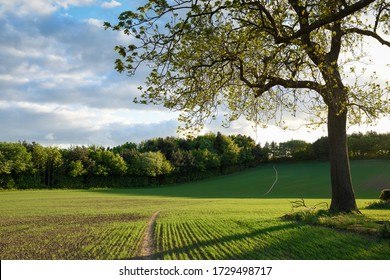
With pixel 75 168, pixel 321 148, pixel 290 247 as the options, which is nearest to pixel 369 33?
pixel 290 247

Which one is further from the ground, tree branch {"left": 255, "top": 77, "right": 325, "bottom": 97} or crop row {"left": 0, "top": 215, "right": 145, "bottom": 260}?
tree branch {"left": 255, "top": 77, "right": 325, "bottom": 97}

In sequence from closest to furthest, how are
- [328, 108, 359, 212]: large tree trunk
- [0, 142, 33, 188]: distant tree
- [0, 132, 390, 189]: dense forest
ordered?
[328, 108, 359, 212]: large tree trunk
[0, 142, 33, 188]: distant tree
[0, 132, 390, 189]: dense forest

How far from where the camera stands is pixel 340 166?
2333 centimetres

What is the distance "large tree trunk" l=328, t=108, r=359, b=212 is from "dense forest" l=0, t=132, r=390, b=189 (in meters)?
65.6

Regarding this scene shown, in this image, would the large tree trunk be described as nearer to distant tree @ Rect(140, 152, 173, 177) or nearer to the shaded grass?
the shaded grass

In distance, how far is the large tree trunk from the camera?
23.1 metres

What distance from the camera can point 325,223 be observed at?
1803 cm

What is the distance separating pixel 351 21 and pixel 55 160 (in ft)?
257

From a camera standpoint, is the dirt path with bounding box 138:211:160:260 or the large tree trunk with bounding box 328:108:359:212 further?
the large tree trunk with bounding box 328:108:359:212

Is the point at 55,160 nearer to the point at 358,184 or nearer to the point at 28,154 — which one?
the point at 28,154

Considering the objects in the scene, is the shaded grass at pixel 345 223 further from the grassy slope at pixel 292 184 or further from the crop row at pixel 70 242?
the grassy slope at pixel 292 184

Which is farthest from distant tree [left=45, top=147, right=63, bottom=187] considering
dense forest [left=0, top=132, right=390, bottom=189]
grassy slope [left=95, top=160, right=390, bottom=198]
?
grassy slope [left=95, top=160, right=390, bottom=198]

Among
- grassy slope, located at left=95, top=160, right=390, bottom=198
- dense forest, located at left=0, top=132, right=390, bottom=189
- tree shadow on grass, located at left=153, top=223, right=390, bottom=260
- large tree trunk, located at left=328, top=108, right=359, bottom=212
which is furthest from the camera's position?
dense forest, located at left=0, top=132, right=390, bottom=189

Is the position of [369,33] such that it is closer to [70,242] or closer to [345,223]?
[345,223]
